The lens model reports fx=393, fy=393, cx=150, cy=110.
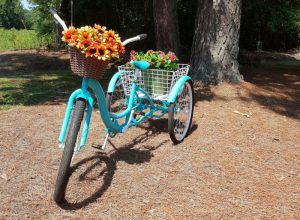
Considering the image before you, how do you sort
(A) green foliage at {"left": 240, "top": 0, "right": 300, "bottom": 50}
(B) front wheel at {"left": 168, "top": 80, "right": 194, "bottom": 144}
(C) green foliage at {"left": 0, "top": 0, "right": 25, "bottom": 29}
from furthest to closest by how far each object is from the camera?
(C) green foliage at {"left": 0, "top": 0, "right": 25, "bottom": 29}, (A) green foliage at {"left": 240, "top": 0, "right": 300, "bottom": 50}, (B) front wheel at {"left": 168, "top": 80, "right": 194, "bottom": 144}

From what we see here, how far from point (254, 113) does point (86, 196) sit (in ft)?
10.1

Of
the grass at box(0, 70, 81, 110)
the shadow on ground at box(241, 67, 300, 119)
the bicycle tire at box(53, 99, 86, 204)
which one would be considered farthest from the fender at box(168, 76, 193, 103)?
the grass at box(0, 70, 81, 110)

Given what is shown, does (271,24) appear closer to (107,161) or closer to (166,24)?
(166,24)

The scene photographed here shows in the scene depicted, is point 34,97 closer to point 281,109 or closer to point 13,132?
point 13,132

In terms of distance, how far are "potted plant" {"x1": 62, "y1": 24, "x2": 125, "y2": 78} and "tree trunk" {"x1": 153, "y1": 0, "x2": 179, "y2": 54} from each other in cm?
442

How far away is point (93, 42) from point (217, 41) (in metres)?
4.01

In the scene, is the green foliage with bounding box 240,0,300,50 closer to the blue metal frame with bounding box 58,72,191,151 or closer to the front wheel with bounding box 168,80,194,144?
the front wheel with bounding box 168,80,194,144

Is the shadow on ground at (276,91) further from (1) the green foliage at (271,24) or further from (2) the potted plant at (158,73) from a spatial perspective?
(1) the green foliage at (271,24)

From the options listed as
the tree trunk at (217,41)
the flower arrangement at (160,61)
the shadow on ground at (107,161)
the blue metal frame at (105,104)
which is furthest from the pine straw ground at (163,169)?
the tree trunk at (217,41)

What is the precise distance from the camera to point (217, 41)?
6.61 m

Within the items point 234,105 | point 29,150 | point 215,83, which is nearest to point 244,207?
point 29,150

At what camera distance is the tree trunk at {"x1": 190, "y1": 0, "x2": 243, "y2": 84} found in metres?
6.55

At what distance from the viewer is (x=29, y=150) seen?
423 centimetres

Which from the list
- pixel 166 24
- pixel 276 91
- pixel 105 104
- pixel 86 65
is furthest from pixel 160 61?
pixel 276 91
